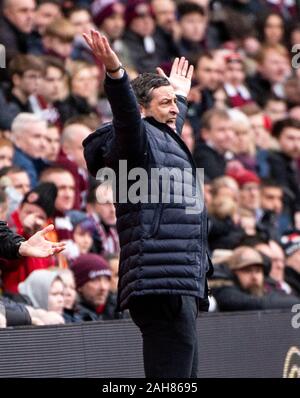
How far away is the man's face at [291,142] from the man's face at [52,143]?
459 centimetres

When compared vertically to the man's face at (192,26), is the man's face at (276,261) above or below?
below

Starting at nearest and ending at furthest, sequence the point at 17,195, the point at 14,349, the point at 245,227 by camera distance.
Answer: the point at 14,349
the point at 17,195
the point at 245,227

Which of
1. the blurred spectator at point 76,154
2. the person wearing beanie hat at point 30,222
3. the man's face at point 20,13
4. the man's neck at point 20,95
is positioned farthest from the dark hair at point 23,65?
the person wearing beanie hat at point 30,222

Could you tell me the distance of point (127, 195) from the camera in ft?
23.1

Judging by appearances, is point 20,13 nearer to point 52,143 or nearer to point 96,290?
point 52,143

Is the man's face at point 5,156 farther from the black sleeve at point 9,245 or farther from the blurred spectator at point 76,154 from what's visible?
the black sleeve at point 9,245

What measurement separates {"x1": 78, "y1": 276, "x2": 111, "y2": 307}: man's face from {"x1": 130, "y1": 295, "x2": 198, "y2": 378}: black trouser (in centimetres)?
328

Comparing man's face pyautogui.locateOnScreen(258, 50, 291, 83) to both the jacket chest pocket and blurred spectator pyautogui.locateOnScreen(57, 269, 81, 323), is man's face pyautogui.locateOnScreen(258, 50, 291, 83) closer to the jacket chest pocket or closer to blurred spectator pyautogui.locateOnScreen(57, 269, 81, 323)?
blurred spectator pyautogui.locateOnScreen(57, 269, 81, 323)

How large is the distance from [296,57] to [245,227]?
414 centimetres

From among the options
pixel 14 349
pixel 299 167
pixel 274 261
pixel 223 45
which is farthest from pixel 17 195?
pixel 223 45

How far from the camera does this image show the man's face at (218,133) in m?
14.3

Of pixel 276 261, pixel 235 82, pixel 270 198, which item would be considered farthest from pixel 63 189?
pixel 235 82

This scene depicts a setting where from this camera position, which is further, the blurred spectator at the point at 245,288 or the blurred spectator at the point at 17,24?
the blurred spectator at the point at 17,24

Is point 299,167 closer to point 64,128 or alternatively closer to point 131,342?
point 64,128
